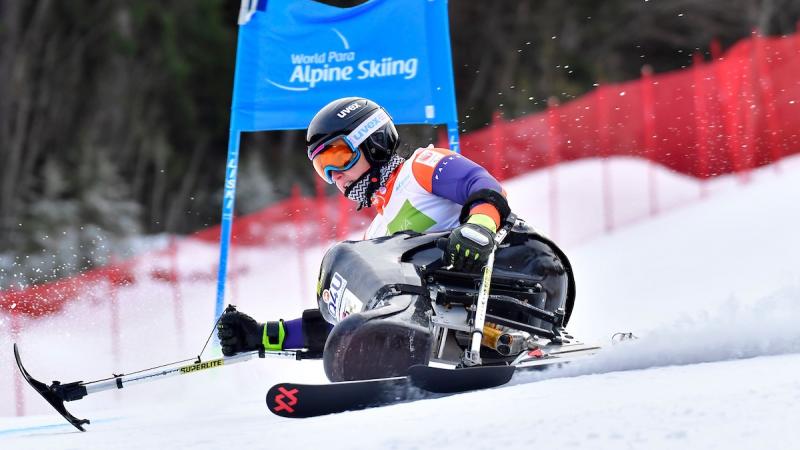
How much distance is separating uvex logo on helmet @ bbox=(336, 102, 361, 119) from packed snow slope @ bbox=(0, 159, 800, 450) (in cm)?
135

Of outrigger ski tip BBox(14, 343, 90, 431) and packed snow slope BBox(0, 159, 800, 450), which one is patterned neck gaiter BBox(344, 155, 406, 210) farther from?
outrigger ski tip BBox(14, 343, 90, 431)

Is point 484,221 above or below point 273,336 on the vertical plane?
above

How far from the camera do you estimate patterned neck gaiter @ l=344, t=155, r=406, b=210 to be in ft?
17.9

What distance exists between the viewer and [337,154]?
5.38 meters

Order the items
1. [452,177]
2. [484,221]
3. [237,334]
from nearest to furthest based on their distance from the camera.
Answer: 1. [484,221]
2. [452,177]
3. [237,334]

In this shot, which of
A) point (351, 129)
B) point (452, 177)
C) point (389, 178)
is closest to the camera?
point (452, 177)

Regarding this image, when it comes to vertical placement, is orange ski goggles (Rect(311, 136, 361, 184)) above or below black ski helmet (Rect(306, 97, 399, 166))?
below

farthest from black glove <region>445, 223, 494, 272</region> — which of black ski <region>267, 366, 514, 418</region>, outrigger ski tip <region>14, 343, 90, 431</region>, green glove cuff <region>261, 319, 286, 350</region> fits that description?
outrigger ski tip <region>14, 343, 90, 431</region>

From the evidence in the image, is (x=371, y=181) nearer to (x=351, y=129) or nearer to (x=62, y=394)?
(x=351, y=129)

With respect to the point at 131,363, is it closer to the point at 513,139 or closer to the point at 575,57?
the point at 513,139

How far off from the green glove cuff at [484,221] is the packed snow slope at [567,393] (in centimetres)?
61

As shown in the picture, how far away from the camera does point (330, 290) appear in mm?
5016

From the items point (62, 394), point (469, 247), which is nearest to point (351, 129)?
point (469, 247)

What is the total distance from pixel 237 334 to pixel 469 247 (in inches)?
62.4
